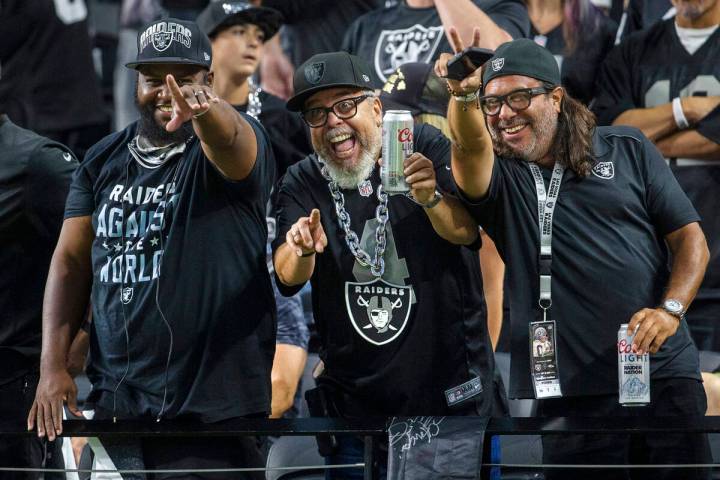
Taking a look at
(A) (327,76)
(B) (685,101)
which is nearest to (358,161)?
(A) (327,76)

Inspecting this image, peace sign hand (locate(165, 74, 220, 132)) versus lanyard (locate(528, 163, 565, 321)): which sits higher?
peace sign hand (locate(165, 74, 220, 132))

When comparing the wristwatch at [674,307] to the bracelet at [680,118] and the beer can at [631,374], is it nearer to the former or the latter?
the beer can at [631,374]

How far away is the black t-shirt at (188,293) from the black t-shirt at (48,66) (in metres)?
2.87

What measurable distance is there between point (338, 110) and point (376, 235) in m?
0.45

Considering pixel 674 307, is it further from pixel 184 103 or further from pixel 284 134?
pixel 284 134

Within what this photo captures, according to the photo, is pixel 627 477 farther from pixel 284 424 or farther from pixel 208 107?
pixel 208 107

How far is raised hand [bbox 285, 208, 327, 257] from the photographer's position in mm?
4113

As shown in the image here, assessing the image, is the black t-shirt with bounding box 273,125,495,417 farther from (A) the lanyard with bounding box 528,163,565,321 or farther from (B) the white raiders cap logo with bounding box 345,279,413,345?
(A) the lanyard with bounding box 528,163,565,321

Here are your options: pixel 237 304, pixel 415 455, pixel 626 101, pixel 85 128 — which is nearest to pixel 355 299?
pixel 237 304

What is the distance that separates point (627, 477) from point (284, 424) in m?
1.12

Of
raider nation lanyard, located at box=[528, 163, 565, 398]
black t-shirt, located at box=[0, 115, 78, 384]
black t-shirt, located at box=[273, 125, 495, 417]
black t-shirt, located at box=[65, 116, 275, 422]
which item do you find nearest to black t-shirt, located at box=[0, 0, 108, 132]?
black t-shirt, located at box=[0, 115, 78, 384]

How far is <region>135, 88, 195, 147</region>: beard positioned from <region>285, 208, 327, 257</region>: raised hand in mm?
504

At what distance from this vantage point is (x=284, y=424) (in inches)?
159

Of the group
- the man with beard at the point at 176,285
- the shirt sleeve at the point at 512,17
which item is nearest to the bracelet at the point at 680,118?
the shirt sleeve at the point at 512,17
